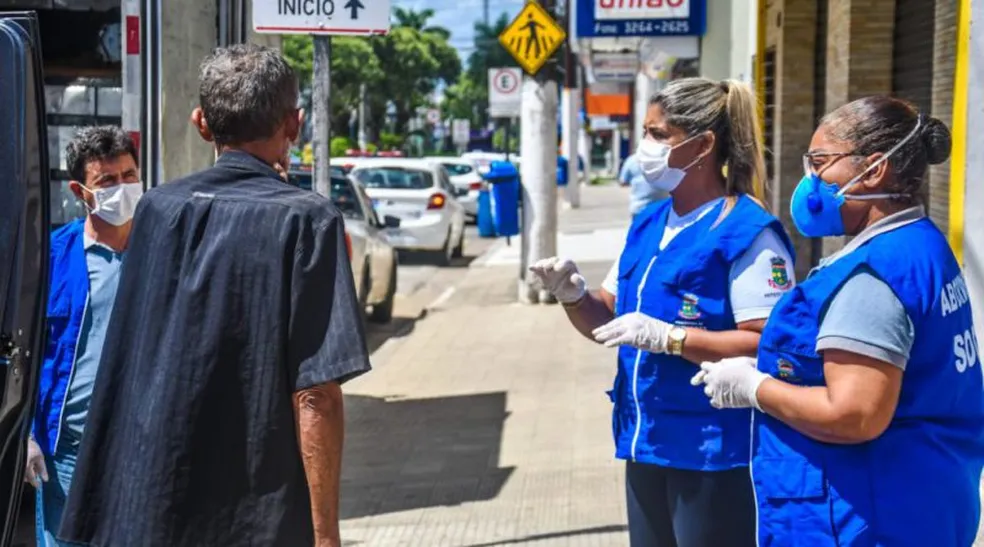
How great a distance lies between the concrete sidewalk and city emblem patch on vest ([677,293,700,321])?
9.45 feet

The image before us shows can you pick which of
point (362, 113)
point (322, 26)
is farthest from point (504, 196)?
point (362, 113)

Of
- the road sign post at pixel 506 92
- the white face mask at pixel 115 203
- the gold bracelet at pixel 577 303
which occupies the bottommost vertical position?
the gold bracelet at pixel 577 303

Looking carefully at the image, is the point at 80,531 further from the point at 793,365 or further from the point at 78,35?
the point at 78,35

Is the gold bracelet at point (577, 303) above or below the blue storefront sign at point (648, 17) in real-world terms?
below

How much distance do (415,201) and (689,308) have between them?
17.3 metres

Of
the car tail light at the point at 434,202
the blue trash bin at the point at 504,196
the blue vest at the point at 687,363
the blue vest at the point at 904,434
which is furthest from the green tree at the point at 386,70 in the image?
the blue vest at the point at 904,434

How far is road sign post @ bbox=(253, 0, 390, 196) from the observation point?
631 centimetres

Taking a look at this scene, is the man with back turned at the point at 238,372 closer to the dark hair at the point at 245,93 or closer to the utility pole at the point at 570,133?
the dark hair at the point at 245,93

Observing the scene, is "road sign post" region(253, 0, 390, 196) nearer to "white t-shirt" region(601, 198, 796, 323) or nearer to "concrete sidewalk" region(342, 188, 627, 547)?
"concrete sidewalk" region(342, 188, 627, 547)

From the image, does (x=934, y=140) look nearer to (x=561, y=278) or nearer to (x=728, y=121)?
(x=728, y=121)

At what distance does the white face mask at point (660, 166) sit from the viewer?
3992 mm

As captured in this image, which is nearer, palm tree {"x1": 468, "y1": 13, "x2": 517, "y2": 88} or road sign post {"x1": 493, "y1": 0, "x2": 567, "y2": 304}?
road sign post {"x1": 493, "y1": 0, "x2": 567, "y2": 304}

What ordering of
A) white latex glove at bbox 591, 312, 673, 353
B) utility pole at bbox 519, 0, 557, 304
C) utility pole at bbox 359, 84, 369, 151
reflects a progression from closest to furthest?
1. white latex glove at bbox 591, 312, 673, 353
2. utility pole at bbox 519, 0, 557, 304
3. utility pole at bbox 359, 84, 369, 151

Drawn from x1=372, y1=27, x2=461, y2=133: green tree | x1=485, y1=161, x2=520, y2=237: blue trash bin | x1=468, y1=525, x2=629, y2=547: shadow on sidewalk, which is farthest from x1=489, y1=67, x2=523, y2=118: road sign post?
x1=372, y1=27, x2=461, y2=133: green tree
